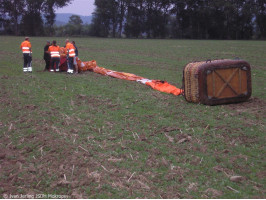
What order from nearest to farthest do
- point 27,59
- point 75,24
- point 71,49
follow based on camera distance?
point 71,49 → point 27,59 → point 75,24

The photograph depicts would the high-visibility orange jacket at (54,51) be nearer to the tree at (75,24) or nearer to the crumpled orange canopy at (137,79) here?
the crumpled orange canopy at (137,79)

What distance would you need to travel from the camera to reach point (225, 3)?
68.8m

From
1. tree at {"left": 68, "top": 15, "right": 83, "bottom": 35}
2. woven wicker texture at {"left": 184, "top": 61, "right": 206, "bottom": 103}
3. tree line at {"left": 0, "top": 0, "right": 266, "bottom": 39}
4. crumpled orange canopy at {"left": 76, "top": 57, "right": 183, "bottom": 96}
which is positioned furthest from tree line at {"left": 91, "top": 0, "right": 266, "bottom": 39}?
woven wicker texture at {"left": 184, "top": 61, "right": 206, "bottom": 103}

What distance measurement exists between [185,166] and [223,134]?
6.07 feet

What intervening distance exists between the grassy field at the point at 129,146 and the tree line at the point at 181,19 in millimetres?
63971

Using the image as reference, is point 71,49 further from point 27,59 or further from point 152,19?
point 152,19

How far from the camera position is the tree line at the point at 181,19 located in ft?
228

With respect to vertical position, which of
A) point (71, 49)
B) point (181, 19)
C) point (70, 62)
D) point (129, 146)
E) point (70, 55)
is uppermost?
point (181, 19)

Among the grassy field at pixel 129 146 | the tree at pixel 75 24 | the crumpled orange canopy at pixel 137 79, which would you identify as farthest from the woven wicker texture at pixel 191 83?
the tree at pixel 75 24

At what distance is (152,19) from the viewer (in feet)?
258

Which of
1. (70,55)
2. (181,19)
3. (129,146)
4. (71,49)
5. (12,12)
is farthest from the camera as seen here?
(181,19)

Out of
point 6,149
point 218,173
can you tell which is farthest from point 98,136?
point 218,173

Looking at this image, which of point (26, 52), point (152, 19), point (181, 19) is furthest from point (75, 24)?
point (26, 52)

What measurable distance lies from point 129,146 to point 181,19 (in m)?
74.8
